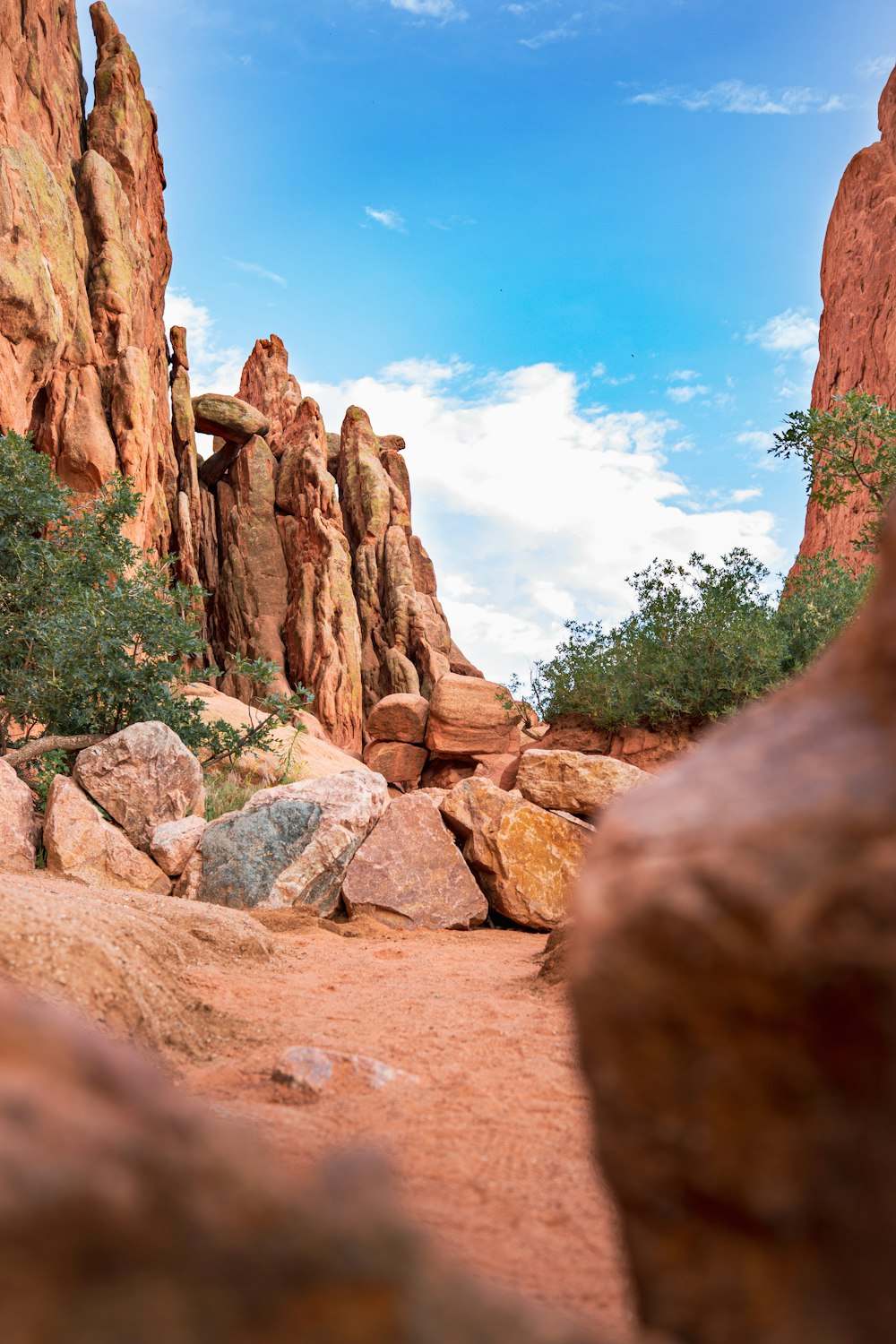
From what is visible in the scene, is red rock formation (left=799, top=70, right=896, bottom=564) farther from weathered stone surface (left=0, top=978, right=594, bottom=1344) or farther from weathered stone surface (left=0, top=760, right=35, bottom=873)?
weathered stone surface (left=0, top=978, right=594, bottom=1344)

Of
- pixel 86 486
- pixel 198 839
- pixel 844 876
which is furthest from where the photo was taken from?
pixel 86 486

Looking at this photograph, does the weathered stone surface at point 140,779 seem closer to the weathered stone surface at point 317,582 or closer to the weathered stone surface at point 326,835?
the weathered stone surface at point 326,835

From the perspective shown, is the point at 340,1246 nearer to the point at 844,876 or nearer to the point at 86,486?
the point at 844,876

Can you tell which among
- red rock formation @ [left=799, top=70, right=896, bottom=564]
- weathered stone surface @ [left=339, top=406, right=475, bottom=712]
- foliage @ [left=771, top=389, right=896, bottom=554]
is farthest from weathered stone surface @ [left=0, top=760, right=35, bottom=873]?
weathered stone surface @ [left=339, top=406, right=475, bottom=712]

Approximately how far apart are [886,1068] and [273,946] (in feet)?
19.5

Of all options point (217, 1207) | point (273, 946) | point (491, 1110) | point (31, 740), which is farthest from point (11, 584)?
point (217, 1207)

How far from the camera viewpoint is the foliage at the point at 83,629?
1035 centimetres

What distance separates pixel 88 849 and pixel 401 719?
1594 cm

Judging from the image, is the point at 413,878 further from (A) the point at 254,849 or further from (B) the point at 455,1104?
(B) the point at 455,1104

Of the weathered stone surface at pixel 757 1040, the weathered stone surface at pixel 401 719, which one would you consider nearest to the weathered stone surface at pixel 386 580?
→ the weathered stone surface at pixel 401 719

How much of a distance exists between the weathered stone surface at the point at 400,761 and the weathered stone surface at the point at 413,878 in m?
13.9

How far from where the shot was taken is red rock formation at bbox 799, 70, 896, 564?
1042 inches

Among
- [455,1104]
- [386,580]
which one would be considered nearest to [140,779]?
[455,1104]

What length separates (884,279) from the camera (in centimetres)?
2698
